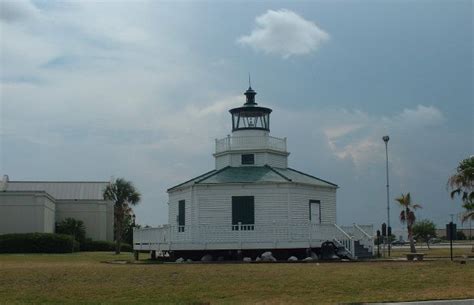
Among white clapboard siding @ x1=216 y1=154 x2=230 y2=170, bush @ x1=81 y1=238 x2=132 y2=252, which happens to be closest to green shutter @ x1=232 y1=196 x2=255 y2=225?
white clapboard siding @ x1=216 y1=154 x2=230 y2=170

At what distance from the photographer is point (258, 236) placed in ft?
113

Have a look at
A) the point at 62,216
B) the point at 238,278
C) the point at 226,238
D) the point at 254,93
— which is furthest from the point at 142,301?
the point at 62,216

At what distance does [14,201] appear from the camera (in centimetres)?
5700

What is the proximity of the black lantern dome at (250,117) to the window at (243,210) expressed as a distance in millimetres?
6145

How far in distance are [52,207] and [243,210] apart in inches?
1273

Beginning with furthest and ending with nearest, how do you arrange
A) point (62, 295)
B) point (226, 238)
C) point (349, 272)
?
point (226, 238) < point (349, 272) < point (62, 295)

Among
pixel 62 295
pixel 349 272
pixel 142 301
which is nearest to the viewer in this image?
pixel 142 301

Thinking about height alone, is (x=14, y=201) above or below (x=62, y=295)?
above

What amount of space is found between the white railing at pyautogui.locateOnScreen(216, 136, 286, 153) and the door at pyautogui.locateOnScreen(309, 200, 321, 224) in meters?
4.34

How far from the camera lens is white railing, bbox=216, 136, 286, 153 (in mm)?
40312

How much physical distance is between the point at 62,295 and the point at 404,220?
125 feet

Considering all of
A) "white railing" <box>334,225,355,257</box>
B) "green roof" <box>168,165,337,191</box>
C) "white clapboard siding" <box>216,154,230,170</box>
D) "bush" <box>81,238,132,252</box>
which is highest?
"white clapboard siding" <box>216,154,230,170</box>

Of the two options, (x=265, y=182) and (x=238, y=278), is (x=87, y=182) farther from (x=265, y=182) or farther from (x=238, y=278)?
(x=238, y=278)

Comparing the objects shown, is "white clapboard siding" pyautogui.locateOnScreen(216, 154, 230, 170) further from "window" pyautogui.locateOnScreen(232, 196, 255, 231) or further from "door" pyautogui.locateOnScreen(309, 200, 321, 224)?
"door" pyautogui.locateOnScreen(309, 200, 321, 224)
